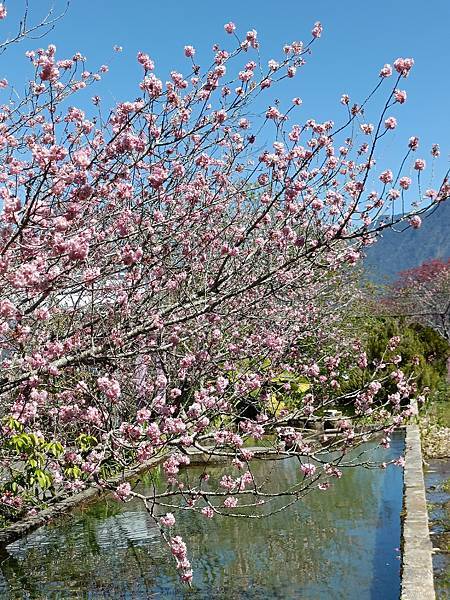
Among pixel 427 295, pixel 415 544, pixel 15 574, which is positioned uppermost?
pixel 427 295

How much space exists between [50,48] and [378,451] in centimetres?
767

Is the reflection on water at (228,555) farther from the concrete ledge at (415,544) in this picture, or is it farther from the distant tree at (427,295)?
the distant tree at (427,295)

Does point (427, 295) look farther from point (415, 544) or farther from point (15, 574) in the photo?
point (15, 574)

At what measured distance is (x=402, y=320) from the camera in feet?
59.5

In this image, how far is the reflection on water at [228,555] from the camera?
4.65 metres

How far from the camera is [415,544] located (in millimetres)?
A: 4551

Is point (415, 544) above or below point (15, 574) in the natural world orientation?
below

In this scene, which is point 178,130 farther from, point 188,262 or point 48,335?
point 48,335

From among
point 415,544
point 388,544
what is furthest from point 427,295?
point 415,544

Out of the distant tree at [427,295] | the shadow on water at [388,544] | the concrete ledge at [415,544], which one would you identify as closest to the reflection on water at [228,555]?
the shadow on water at [388,544]

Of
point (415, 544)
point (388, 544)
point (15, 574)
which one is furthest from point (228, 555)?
point (15, 574)

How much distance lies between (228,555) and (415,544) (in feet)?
4.93

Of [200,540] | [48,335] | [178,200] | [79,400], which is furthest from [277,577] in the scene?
[178,200]

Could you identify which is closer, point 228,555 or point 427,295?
point 228,555
